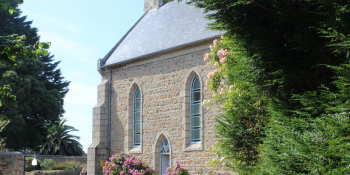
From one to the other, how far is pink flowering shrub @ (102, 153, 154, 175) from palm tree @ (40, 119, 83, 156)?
63.6ft

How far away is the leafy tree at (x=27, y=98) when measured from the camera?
28828 millimetres

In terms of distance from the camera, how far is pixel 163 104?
15336mm

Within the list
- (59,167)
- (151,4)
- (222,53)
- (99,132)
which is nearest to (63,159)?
(59,167)

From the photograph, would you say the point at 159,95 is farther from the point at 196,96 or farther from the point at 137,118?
the point at 137,118

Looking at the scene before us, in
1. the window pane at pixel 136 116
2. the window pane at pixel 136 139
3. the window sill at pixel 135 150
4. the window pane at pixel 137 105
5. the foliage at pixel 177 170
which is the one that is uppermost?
the window pane at pixel 137 105

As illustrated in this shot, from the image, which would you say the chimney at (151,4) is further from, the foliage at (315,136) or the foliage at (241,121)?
the foliage at (315,136)

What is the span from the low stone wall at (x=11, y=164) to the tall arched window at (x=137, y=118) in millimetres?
4599

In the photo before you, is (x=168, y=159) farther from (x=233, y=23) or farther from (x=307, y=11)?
(x=307, y=11)

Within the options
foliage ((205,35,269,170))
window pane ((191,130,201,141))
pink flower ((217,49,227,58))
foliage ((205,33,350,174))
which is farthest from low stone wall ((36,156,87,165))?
foliage ((205,33,350,174))

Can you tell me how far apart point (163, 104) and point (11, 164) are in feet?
18.7

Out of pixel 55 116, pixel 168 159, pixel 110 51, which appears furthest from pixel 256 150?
pixel 55 116

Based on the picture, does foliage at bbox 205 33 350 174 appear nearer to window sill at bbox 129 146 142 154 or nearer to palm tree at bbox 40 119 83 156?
window sill at bbox 129 146 142 154

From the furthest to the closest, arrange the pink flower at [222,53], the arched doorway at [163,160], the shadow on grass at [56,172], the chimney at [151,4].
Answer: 1. the shadow on grass at [56,172]
2. the chimney at [151,4]
3. the arched doorway at [163,160]
4. the pink flower at [222,53]

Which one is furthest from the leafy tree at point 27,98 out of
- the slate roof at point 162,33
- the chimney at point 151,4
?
the slate roof at point 162,33
